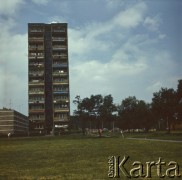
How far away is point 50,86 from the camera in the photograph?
407 ft

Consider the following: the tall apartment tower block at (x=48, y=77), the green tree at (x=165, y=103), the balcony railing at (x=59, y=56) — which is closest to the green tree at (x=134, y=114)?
the tall apartment tower block at (x=48, y=77)

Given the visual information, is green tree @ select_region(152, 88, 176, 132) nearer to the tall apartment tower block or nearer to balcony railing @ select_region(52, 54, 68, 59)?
the tall apartment tower block

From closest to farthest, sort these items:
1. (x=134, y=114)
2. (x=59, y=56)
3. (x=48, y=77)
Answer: (x=59, y=56), (x=48, y=77), (x=134, y=114)

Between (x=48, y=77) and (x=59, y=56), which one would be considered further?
(x=48, y=77)

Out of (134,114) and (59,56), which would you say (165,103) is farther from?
(59,56)

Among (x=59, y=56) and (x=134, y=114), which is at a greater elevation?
(x=59, y=56)

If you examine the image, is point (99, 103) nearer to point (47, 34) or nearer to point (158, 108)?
point (158, 108)

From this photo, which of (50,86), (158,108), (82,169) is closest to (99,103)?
(158,108)

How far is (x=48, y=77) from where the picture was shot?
125m

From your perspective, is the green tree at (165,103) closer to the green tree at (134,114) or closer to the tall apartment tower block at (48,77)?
the green tree at (134,114)

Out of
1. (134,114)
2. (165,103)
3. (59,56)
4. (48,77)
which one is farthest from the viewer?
(134,114)

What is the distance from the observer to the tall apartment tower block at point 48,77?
11844cm

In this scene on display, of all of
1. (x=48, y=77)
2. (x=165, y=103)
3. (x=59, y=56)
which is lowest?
(x=165, y=103)

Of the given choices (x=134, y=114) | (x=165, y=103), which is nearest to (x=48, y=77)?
(x=134, y=114)
